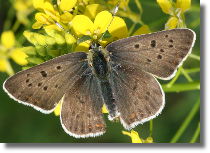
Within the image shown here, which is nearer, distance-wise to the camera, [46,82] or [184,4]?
[46,82]

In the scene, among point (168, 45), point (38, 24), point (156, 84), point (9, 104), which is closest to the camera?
point (168, 45)

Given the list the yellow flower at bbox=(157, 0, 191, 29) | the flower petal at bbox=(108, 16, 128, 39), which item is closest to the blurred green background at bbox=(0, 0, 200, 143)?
the yellow flower at bbox=(157, 0, 191, 29)

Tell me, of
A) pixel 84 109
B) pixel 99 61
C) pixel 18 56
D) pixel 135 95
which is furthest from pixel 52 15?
pixel 18 56

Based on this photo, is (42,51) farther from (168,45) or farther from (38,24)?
(168,45)

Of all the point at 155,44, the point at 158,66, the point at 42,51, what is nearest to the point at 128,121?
the point at 158,66

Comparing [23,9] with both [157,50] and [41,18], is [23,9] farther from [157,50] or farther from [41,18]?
[157,50]

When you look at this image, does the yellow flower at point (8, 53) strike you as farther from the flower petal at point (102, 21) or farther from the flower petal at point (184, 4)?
the flower petal at point (184, 4)

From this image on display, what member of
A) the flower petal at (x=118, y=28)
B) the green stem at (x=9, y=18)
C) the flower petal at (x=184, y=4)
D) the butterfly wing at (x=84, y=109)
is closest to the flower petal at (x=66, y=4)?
the flower petal at (x=118, y=28)
